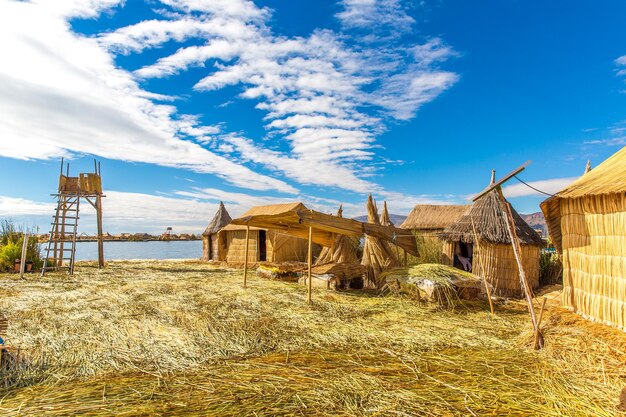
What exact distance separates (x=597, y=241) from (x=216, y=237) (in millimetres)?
19465

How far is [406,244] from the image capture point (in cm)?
1189

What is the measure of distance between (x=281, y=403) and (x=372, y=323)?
3.76 metres

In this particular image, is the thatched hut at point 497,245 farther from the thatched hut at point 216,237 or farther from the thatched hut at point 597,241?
the thatched hut at point 216,237

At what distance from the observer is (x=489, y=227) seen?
490 inches

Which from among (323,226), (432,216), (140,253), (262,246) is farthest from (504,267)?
(140,253)

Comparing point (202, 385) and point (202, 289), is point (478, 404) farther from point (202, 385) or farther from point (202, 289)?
point (202, 289)

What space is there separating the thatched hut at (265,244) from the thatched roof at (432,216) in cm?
782

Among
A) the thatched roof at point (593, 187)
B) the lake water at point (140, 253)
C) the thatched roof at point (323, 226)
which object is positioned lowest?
the lake water at point (140, 253)

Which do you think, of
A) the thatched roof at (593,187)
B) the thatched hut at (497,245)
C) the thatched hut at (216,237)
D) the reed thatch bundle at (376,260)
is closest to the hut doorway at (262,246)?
the thatched hut at (216,237)

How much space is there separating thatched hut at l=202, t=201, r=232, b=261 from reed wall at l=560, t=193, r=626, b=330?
17831 mm

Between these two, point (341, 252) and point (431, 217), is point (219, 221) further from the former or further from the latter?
point (431, 217)

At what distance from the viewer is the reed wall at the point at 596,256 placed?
7.02 m

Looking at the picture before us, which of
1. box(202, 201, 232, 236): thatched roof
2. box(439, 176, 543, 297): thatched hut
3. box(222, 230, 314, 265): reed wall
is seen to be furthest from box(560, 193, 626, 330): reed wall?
box(202, 201, 232, 236): thatched roof

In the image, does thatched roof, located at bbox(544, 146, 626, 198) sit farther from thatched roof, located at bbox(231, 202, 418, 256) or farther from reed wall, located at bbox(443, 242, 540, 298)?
thatched roof, located at bbox(231, 202, 418, 256)
